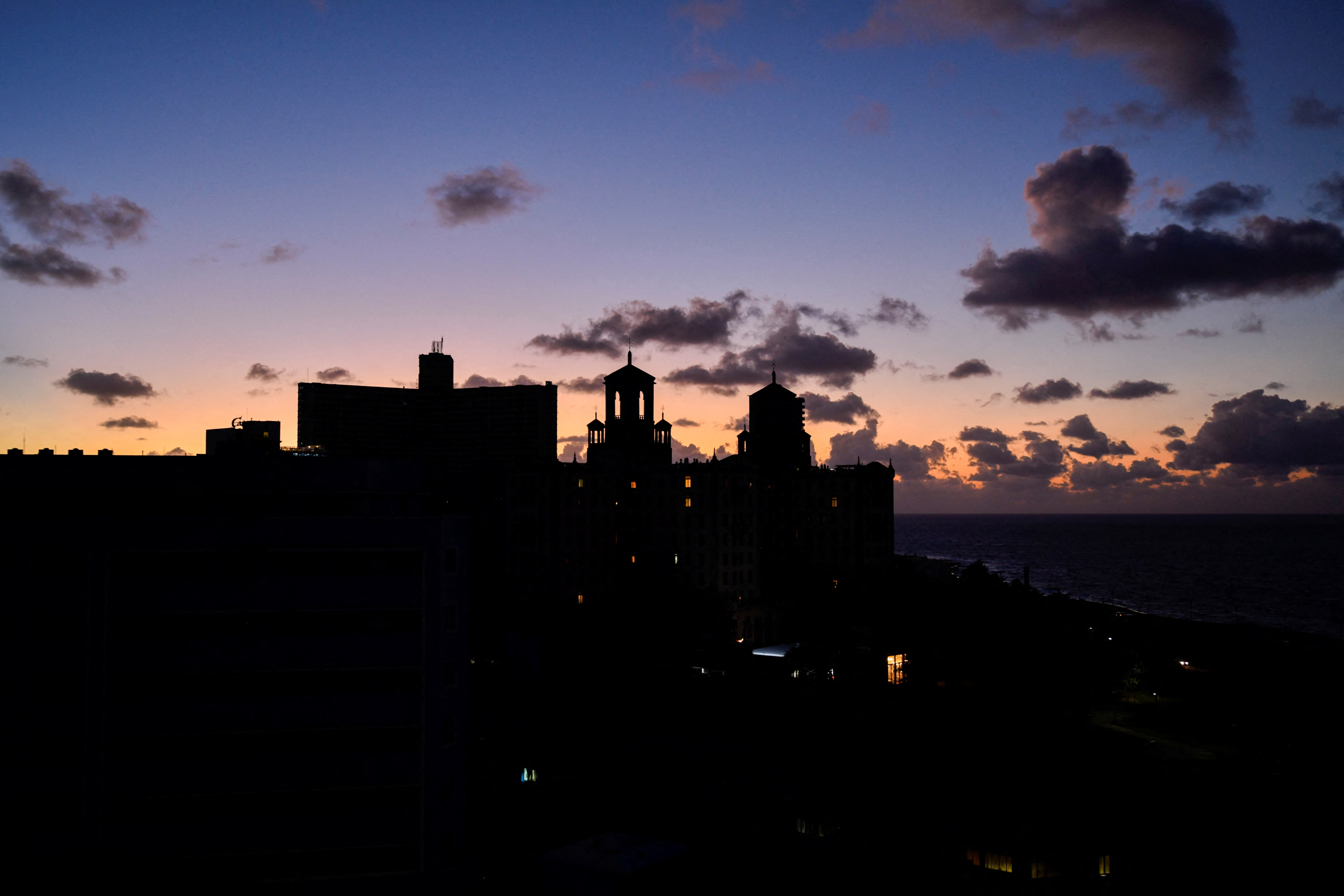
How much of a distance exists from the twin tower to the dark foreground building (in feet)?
313

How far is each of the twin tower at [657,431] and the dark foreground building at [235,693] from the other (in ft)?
313

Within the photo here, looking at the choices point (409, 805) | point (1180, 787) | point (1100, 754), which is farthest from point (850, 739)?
point (409, 805)

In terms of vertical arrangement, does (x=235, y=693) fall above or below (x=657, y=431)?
below

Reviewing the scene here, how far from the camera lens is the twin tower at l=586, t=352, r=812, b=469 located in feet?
515

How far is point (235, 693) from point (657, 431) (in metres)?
116

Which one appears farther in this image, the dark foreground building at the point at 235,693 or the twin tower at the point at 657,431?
the twin tower at the point at 657,431

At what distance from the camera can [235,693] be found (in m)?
50.0

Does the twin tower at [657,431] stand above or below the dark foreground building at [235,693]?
above

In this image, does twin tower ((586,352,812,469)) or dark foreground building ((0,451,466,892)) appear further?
twin tower ((586,352,812,469))

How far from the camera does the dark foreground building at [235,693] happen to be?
48938mm

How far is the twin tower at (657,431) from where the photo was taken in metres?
157

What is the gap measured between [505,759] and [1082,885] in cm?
4552

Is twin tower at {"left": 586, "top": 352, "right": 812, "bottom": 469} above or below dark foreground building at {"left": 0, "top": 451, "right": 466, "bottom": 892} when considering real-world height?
above

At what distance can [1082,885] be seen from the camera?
47.8 metres
